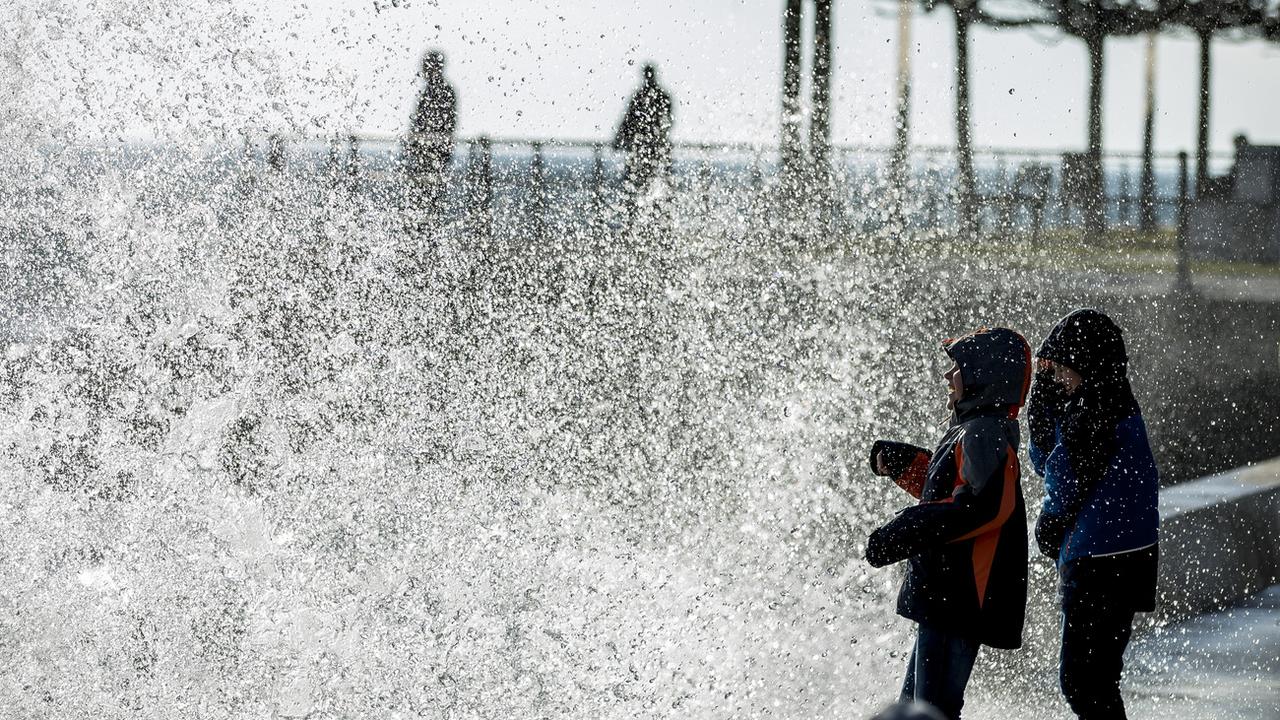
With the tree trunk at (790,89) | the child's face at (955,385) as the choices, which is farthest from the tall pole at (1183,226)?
the child's face at (955,385)

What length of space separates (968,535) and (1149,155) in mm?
19802

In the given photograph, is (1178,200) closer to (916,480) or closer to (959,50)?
(959,50)

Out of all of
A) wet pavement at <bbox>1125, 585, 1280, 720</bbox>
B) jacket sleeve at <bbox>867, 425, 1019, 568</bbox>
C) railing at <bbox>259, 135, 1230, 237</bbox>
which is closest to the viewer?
jacket sleeve at <bbox>867, 425, 1019, 568</bbox>

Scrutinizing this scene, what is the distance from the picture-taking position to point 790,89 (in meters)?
13.8

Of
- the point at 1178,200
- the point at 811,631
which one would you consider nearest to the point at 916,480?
the point at 811,631

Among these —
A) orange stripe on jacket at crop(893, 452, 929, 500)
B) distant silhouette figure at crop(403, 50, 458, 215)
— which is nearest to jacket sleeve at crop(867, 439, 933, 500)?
orange stripe on jacket at crop(893, 452, 929, 500)

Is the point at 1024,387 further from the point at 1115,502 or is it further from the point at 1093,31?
the point at 1093,31

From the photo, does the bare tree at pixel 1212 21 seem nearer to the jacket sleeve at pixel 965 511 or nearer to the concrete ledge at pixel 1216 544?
the concrete ledge at pixel 1216 544

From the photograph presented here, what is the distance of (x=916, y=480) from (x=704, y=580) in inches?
78.3

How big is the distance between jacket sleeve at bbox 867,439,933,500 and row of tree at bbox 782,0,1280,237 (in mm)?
11210

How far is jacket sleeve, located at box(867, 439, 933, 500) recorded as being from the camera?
→ 3793 mm

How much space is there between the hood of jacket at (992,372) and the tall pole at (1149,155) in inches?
684

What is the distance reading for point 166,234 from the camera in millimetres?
6766

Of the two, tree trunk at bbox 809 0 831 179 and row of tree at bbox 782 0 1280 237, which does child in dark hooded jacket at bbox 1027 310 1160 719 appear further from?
row of tree at bbox 782 0 1280 237
